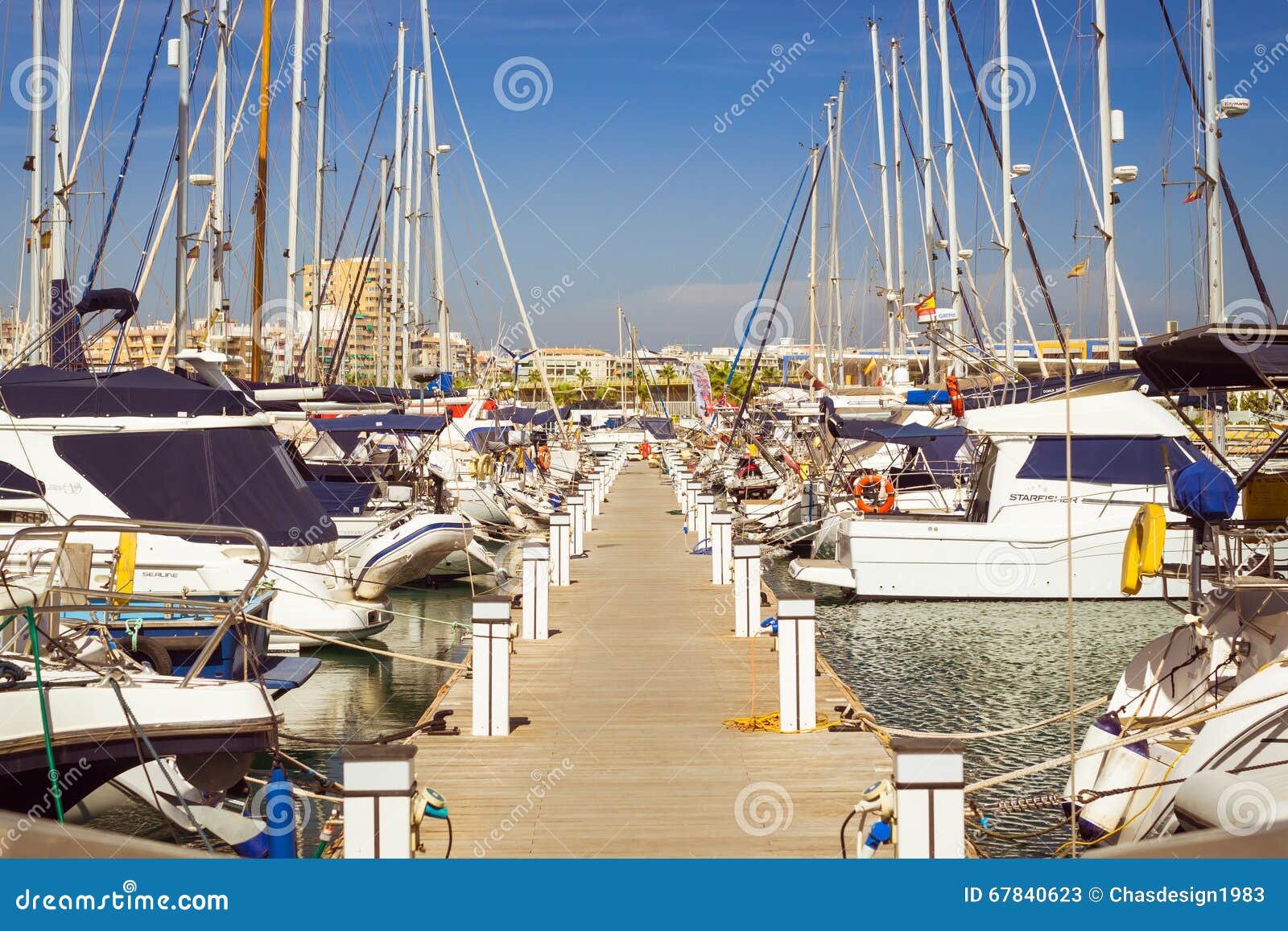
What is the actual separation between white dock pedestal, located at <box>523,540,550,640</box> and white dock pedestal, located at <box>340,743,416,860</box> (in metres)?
8.04

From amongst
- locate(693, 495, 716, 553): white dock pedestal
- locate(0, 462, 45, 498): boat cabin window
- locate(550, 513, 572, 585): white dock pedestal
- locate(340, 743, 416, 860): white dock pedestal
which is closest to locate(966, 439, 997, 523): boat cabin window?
locate(693, 495, 716, 553): white dock pedestal

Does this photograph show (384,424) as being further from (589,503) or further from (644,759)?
(644,759)

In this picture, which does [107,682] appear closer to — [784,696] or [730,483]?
[784,696]

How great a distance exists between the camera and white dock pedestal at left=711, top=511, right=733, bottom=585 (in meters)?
18.0

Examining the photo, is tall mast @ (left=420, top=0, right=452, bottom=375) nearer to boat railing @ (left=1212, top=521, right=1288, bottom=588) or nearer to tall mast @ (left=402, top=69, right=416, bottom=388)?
tall mast @ (left=402, top=69, right=416, bottom=388)

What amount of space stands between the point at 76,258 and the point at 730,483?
726 inches

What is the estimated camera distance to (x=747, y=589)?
1373 cm

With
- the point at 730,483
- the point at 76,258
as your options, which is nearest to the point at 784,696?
the point at 76,258

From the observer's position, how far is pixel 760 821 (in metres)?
7.48

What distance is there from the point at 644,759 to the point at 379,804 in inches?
144

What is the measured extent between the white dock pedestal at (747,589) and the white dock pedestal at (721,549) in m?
3.99

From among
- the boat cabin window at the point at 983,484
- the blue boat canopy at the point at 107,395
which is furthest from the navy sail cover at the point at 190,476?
the boat cabin window at the point at 983,484

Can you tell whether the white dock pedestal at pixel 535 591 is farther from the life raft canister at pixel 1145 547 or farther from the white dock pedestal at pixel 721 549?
the life raft canister at pixel 1145 547

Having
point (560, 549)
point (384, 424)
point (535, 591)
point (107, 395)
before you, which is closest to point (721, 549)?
point (560, 549)
